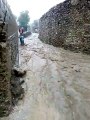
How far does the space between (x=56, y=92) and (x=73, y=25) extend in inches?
337

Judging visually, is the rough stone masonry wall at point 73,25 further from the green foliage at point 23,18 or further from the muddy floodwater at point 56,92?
the green foliage at point 23,18

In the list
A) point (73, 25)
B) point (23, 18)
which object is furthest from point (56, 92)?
point (23, 18)

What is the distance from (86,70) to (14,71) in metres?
3.17

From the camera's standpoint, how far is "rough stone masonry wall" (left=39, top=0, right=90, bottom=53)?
14.3 metres

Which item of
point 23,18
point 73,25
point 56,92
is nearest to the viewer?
point 56,92

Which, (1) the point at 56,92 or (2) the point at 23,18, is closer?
(1) the point at 56,92

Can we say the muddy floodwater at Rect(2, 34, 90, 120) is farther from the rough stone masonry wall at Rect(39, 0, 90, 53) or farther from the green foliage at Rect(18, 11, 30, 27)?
the green foliage at Rect(18, 11, 30, 27)

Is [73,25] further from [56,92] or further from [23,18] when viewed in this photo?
[23,18]

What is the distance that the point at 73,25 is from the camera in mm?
15375

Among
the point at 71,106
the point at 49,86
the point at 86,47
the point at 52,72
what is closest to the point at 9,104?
the point at 71,106

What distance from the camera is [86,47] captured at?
46.2 ft

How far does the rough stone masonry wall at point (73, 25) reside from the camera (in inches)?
563

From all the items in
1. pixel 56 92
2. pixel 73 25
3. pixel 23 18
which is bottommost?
pixel 56 92

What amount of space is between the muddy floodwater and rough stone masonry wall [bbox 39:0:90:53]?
2548 millimetres
